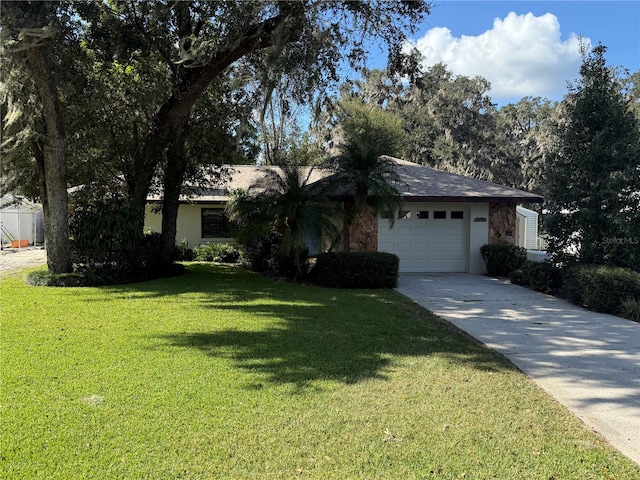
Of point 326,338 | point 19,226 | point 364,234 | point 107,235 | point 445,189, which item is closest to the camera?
point 326,338

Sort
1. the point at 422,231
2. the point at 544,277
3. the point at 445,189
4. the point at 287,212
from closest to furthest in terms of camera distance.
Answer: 1. the point at 544,277
2. the point at 287,212
3. the point at 445,189
4. the point at 422,231

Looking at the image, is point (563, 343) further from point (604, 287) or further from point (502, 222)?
point (502, 222)

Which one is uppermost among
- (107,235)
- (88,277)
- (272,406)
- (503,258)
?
(107,235)

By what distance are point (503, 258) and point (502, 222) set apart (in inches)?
52.1

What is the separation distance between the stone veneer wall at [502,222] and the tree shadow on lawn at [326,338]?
6.00 metres

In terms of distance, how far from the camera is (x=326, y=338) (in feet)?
21.3

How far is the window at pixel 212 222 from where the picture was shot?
19.4 meters

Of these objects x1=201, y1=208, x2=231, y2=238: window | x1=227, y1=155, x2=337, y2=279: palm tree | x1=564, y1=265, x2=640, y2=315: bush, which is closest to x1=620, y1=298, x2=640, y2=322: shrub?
x1=564, y1=265, x2=640, y2=315: bush

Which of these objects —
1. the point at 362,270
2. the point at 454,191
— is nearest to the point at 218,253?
the point at 362,270

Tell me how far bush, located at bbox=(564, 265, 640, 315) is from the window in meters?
13.7

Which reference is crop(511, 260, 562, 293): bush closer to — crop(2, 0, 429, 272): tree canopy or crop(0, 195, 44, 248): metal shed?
crop(2, 0, 429, 272): tree canopy

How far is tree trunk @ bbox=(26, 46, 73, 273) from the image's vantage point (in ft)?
35.4

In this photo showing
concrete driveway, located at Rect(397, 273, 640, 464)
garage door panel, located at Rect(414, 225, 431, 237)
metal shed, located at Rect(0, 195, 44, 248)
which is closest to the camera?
concrete driveway, located at Rect(397, 273, 640, 464)

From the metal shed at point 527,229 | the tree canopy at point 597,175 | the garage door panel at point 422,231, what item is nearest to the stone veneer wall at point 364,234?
the garage door panel at point 422,231
